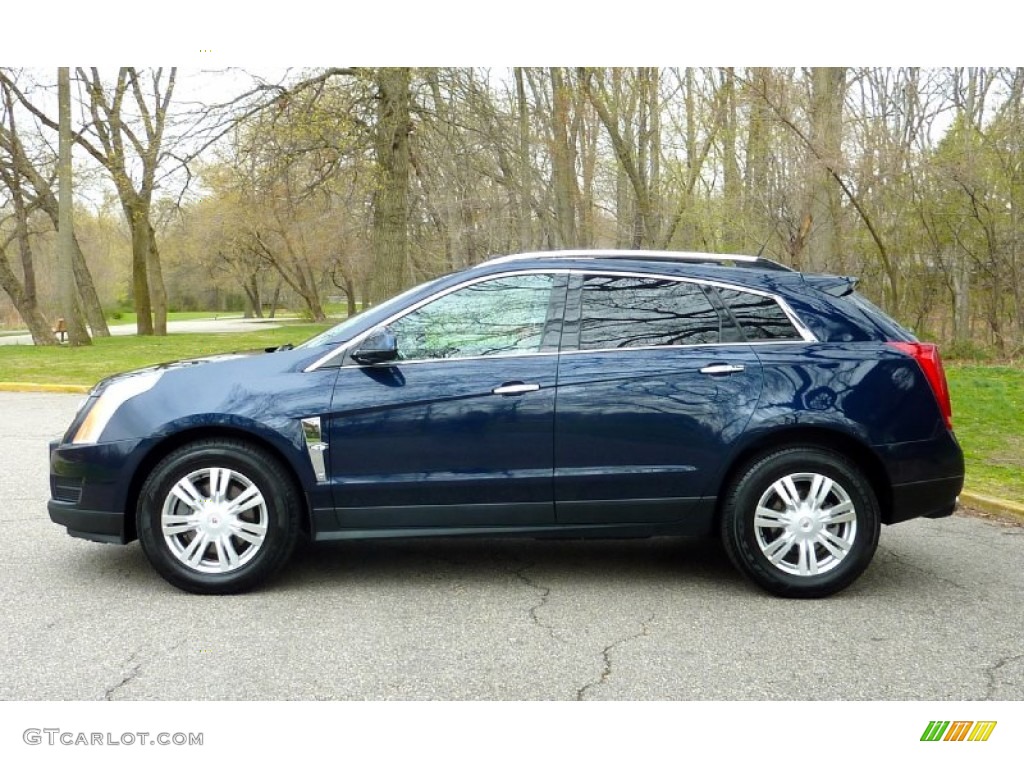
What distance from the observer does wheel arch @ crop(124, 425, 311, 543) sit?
4465 mm

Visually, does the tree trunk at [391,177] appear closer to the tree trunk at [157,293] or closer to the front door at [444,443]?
the front door at [444,443]

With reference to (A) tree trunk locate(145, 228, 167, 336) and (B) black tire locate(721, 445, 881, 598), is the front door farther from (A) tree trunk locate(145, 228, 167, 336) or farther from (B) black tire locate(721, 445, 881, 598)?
(A) tree trunk locate(145, 228, 167, 336)

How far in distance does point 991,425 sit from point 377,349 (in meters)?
8.06

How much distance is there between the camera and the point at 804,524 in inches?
176

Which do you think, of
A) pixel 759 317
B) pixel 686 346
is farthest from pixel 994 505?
pixel 686 346

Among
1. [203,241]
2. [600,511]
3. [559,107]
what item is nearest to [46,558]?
[600,511]

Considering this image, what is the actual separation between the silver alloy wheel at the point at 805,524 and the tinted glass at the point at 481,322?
4.75 feet

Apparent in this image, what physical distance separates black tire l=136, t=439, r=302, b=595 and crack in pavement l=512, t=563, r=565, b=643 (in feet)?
4.11

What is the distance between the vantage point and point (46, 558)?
16.9 ft

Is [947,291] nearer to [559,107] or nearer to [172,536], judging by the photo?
[559,107]

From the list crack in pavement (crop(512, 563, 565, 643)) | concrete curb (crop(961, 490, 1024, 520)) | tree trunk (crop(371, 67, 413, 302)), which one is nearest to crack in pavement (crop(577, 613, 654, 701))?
crack in pavement (crop(512, 563, 565, 643))

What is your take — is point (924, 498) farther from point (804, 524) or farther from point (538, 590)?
point (538, 590)

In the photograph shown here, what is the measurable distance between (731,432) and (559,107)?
52.0 ft

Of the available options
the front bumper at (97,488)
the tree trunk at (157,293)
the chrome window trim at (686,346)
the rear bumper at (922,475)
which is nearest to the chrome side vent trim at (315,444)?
the front bumper at (97,488)
